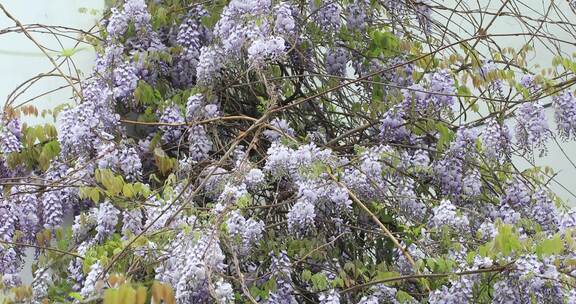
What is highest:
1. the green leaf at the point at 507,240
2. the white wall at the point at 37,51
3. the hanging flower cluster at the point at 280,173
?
the white wall at the point at 37,51

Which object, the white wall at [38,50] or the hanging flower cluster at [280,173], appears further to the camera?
the white wall at [38,50]

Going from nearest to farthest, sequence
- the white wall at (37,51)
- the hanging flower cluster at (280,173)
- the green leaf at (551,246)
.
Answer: the green leaf at (551,246)
the hanging flower cluster at (280,173)
the white wall at (37,51)

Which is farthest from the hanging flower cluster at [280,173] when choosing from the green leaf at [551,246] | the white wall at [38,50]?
the white wall at [38,50]

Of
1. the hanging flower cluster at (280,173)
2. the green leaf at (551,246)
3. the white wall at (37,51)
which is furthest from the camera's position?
the white wall at (37,51)

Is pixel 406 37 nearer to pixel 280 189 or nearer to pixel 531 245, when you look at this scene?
pixel 280 189

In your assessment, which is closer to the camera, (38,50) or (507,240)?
(507,240)

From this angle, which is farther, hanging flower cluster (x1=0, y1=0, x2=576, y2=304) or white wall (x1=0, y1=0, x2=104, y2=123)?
white wall (x1=0, y1=0, x2=104, y2=123)

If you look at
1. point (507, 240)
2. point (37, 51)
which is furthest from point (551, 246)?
point (37, 51)

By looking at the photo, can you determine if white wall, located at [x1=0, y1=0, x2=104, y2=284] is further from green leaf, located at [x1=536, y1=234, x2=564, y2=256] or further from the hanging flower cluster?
green leaf, located at [x1=536, y1=234, x2=564, y2=256]

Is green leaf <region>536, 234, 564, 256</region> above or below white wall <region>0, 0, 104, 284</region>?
below

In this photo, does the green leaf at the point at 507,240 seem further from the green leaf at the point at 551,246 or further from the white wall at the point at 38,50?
the white wall at the point at 38,50

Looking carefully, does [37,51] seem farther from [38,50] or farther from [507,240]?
[507,240]

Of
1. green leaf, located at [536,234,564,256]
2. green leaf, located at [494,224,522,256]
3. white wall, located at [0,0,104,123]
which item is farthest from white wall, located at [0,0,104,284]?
green leaf, located at [536,234,564,256]

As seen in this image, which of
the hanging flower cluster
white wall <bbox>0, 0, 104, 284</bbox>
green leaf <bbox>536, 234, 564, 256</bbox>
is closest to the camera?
green leaf <bbox>536, 234, 564, 256</bbox>
